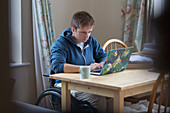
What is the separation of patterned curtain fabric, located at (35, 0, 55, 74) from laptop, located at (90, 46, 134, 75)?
1076mm

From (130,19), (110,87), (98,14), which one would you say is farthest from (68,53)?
(98,14)

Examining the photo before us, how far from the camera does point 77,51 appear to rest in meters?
1.78

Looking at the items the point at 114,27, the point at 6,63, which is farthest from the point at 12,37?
the point at 114,27

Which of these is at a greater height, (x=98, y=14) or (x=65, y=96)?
(x=98, y=14)

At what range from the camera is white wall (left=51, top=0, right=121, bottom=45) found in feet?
9.42

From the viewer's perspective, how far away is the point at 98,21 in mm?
3270

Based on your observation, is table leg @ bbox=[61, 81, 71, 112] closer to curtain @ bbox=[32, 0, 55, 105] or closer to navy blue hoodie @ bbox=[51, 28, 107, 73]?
navy blue hoodie @ bbox=[51, 28, 107, 73]

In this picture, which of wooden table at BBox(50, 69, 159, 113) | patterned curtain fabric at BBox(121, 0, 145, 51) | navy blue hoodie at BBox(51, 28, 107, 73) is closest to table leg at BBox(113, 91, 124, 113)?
wooden table at BBox(50, 69, 159, 113)

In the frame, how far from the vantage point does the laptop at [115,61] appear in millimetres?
1311

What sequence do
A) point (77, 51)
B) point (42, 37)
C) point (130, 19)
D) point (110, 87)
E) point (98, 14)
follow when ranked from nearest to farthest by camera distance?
1. point (110, 87)
2. point (77, 51)
3. point (42, 37)
4. point (130, 19)
5. point (98, 14)

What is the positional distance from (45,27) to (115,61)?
1.25 m

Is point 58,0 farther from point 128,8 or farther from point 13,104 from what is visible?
point 13,104

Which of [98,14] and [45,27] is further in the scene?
[98,14]

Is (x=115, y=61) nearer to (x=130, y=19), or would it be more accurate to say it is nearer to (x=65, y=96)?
(x=65, y=96)
